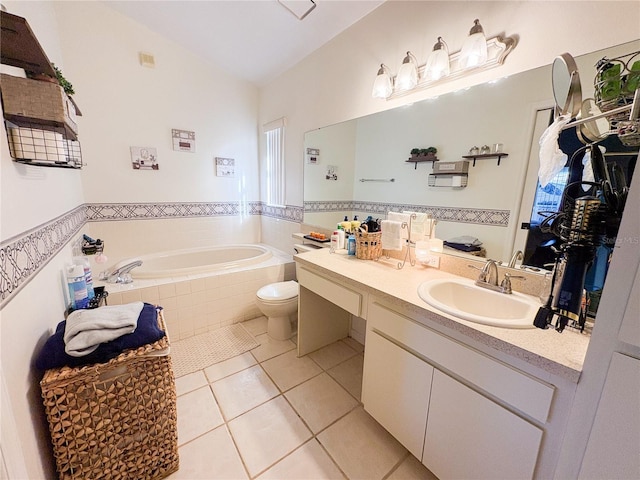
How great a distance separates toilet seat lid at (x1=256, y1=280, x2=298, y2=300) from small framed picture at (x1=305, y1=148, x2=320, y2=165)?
1.19 m

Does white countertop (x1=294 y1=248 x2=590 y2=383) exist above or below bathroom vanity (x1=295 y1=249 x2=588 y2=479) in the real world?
above

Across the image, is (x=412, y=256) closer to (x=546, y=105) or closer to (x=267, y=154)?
(x=546, y=105)

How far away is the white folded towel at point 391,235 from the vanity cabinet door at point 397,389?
55 cm

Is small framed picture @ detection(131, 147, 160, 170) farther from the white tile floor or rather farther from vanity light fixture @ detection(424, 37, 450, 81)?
vanity light fixture @ detection(424, 37, 450, 81)

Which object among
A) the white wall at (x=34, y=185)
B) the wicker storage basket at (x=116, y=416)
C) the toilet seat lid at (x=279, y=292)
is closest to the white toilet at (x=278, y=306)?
the toilet seat lid at (x=279, y=292)

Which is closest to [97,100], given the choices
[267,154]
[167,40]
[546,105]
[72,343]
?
[167,40]

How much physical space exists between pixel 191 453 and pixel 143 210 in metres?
2.28

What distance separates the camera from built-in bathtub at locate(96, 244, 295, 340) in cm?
193

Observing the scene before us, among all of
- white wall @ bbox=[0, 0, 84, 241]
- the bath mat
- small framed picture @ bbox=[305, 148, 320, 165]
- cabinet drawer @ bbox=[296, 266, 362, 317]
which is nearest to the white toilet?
the bath mat

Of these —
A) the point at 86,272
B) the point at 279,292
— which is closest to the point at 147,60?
the point at 86,272

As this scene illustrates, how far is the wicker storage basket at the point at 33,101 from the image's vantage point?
Answer: 79 cm

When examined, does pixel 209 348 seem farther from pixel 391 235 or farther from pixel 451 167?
pixel 451 167

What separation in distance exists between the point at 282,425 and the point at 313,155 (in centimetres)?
211

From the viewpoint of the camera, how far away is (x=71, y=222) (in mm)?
1634
